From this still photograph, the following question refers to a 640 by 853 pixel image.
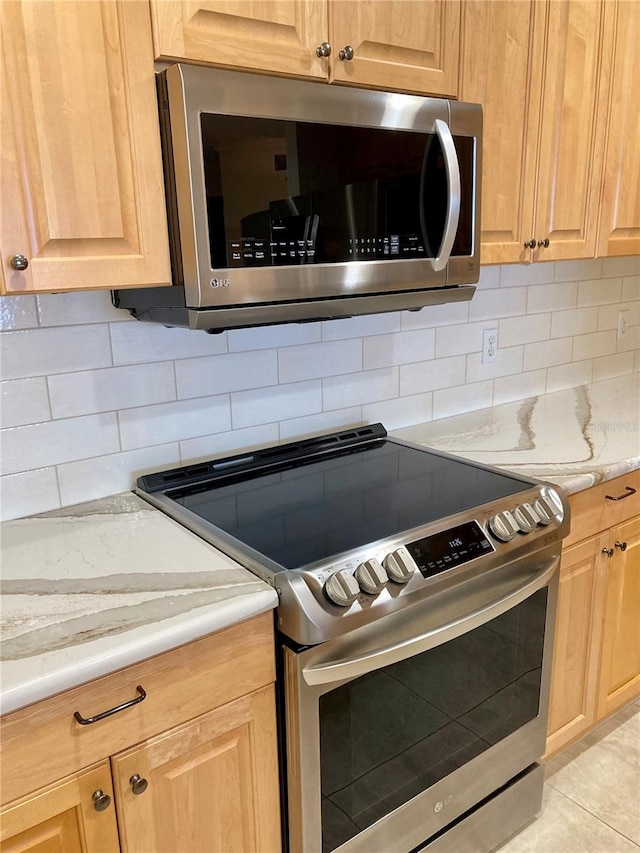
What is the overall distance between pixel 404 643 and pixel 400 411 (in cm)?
92

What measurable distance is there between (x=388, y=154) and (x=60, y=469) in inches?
37.9

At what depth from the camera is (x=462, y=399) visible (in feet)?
7.25

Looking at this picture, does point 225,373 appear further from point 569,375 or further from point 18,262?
point 569,375

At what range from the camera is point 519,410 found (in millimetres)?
2258

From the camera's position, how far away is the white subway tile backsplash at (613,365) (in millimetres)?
2656

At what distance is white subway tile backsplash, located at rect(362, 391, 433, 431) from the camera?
77.9 inches

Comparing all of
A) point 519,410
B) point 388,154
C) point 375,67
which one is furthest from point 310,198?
point 519,410

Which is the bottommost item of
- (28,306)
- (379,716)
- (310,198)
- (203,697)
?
(379,716)

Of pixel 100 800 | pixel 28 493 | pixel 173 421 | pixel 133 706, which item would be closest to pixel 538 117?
pixel 173 421

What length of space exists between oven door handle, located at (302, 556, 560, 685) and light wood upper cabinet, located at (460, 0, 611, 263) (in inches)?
33.7

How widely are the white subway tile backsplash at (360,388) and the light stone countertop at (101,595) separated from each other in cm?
65

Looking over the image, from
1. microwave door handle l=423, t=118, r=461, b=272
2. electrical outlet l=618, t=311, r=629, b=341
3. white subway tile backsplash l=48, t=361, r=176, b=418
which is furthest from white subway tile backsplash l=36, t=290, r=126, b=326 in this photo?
electrical outlet l=618, t=311, r=629, b=341

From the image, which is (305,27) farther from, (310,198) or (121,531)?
(121,531)

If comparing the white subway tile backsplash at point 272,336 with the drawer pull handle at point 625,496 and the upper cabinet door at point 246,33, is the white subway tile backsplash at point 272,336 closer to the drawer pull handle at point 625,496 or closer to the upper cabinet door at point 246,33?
the upper cabinet door at point 246,33
